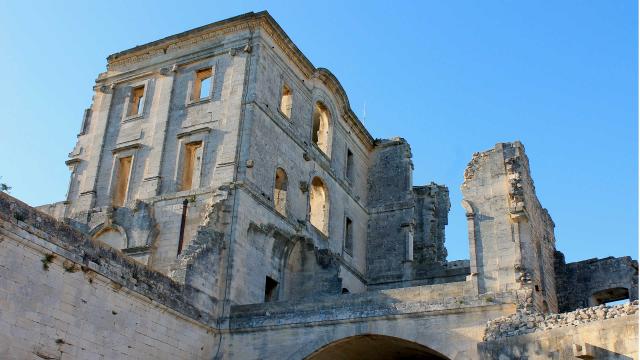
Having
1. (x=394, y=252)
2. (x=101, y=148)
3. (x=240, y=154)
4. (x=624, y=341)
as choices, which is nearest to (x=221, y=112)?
(x=240, y=154)

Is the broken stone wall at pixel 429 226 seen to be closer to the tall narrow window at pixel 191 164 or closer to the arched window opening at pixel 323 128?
the arched window opening at pixel 323 128

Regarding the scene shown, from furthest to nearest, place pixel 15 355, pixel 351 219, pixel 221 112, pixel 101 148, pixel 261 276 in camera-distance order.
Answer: pixel 351 219
pixel 101 148
pixel 221 112
pixel 261 276
pixel 15 355

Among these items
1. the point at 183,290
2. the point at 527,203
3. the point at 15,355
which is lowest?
the point at 15,355

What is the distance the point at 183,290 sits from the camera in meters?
16.7

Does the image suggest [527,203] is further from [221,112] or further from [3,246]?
[3,246]

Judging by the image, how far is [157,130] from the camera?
71.6 ft

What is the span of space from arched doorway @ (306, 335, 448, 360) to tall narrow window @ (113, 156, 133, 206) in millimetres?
8164

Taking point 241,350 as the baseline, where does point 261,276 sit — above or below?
above

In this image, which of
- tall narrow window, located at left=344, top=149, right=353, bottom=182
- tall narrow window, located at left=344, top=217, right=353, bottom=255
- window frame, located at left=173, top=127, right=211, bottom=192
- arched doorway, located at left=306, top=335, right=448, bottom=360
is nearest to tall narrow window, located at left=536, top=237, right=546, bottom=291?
arched doorway, located at left=306, top=335, right=448, bottom=360

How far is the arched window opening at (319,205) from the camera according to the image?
22675mm

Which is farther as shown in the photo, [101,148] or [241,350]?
[101,148]

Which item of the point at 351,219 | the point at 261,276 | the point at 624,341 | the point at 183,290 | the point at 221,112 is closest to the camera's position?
the point at 624,341

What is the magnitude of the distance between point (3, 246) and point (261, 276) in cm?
764

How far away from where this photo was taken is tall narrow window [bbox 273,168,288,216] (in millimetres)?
20703
